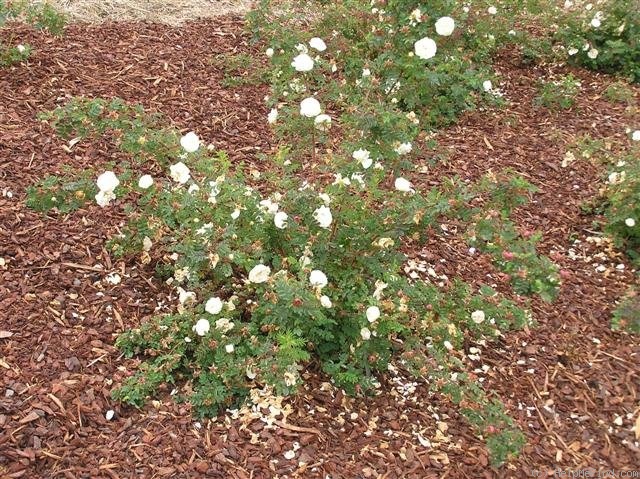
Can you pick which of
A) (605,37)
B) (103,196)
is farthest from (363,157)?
(605,37)

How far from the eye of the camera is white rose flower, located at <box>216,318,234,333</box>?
8.35 ft

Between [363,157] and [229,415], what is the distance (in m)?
1.13

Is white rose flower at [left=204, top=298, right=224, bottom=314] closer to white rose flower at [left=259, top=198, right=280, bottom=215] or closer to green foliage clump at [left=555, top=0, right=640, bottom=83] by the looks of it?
white rose flower at [left=259, top=198, right=280, bottom=215]

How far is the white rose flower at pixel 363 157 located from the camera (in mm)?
2529

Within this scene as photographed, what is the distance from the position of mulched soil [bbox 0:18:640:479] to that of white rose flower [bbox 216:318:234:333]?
0.34 metres

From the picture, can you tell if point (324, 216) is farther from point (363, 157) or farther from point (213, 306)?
point (213, 306)

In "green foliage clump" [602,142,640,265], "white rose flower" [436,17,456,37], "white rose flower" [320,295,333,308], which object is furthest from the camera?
"green foliage clump" [602,142,640,265]

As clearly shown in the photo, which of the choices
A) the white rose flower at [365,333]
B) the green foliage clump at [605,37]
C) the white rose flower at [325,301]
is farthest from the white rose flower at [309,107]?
the green foliage clump at [605,37]

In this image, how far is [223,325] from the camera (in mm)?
2551

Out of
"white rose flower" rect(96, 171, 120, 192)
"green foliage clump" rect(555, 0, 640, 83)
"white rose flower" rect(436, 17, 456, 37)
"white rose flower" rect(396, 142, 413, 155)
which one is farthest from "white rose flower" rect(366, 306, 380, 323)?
"green foliage clump" rect(555, 0, 640, 83)

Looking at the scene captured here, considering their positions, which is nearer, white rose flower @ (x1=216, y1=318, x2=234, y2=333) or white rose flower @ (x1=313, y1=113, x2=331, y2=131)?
white rose flower @ (x1=216, y1=318, x2=234, y2=333)

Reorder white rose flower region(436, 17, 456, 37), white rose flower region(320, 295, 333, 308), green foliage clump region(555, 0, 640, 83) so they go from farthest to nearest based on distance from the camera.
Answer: green foliage clump region(555, 0, 640, 83) < white rose flower region(436, 17, 456, 37) < white rose flower region(320, 295, 333, 308)

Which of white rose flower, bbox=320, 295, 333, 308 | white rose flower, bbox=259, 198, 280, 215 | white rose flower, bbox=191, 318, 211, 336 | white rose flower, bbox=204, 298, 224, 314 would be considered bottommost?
white rose flower, bbox=191, 318, 211, 336

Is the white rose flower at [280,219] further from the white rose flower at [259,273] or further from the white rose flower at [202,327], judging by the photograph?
the white rose flower at [202,327]
